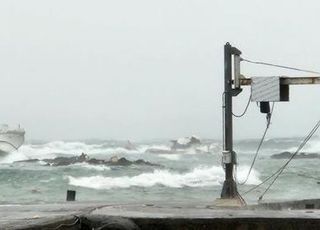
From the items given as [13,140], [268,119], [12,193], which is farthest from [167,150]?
[268,119]

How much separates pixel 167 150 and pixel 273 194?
66.3 metres

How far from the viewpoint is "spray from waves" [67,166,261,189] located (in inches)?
1618

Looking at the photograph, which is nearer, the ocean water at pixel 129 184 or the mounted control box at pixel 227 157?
the mounted control box at pixel 227 157

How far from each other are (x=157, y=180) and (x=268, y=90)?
107 ft

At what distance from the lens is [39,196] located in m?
33.2

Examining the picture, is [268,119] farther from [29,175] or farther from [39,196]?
[29,175]

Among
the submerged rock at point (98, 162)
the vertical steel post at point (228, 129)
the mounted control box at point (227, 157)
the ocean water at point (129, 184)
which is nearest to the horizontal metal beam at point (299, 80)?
the vertical steel post at point (228, 129)

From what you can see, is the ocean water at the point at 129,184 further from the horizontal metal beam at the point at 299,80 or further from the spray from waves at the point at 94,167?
the horizontal metal beam at the point at 299,80

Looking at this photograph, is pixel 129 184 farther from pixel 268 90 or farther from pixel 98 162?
pixel 268 90

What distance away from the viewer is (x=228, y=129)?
13.0 meters

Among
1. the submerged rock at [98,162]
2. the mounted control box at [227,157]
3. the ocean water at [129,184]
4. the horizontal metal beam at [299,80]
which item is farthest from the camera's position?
the submerged rock at [98,162]

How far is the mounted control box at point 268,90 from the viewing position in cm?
1287

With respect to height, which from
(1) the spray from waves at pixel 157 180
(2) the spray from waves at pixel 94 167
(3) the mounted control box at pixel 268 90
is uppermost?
(3) the mounted control box at pixel 268 90

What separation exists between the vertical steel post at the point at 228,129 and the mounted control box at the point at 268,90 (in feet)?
1.42
